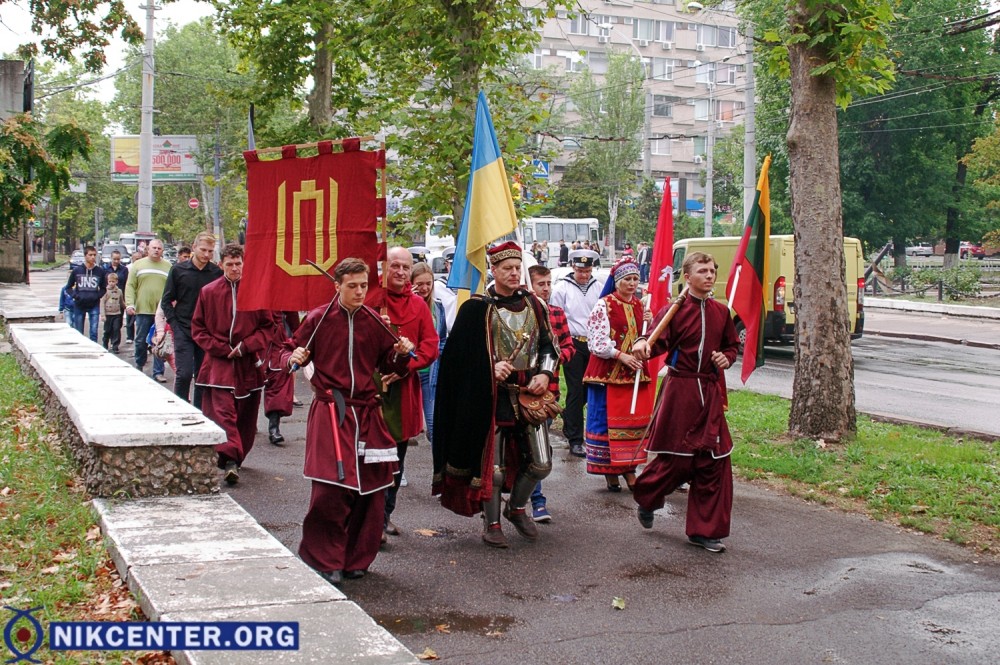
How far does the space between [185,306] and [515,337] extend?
174 inches

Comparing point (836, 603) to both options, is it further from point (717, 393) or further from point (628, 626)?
point (717, 393)

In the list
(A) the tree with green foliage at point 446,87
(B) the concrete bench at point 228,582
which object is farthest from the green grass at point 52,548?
(A) the tree with green foliage at point 446,87

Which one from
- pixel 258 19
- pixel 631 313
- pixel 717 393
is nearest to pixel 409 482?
pixel 631 313

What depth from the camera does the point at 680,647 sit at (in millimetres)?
5113

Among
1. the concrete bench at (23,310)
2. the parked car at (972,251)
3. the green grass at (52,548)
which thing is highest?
the parked car at (972,251)

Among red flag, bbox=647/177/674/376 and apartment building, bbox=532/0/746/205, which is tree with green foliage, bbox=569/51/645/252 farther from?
red flag, bbox=647/177/674/376

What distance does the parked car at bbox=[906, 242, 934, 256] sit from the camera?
67.1 m

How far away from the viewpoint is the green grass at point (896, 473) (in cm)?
768

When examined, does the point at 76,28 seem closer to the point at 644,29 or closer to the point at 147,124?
the point at 147,124

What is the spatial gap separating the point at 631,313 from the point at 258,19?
1222 cm

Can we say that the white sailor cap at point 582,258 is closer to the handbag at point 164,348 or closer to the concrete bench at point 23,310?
the handbag at point 164,348

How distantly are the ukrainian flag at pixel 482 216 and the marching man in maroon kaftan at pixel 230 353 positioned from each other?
236 centimetres

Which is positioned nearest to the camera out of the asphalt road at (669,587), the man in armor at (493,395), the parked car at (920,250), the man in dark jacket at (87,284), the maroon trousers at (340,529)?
the asphalt road at (669,587)

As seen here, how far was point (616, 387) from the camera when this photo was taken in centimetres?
845
